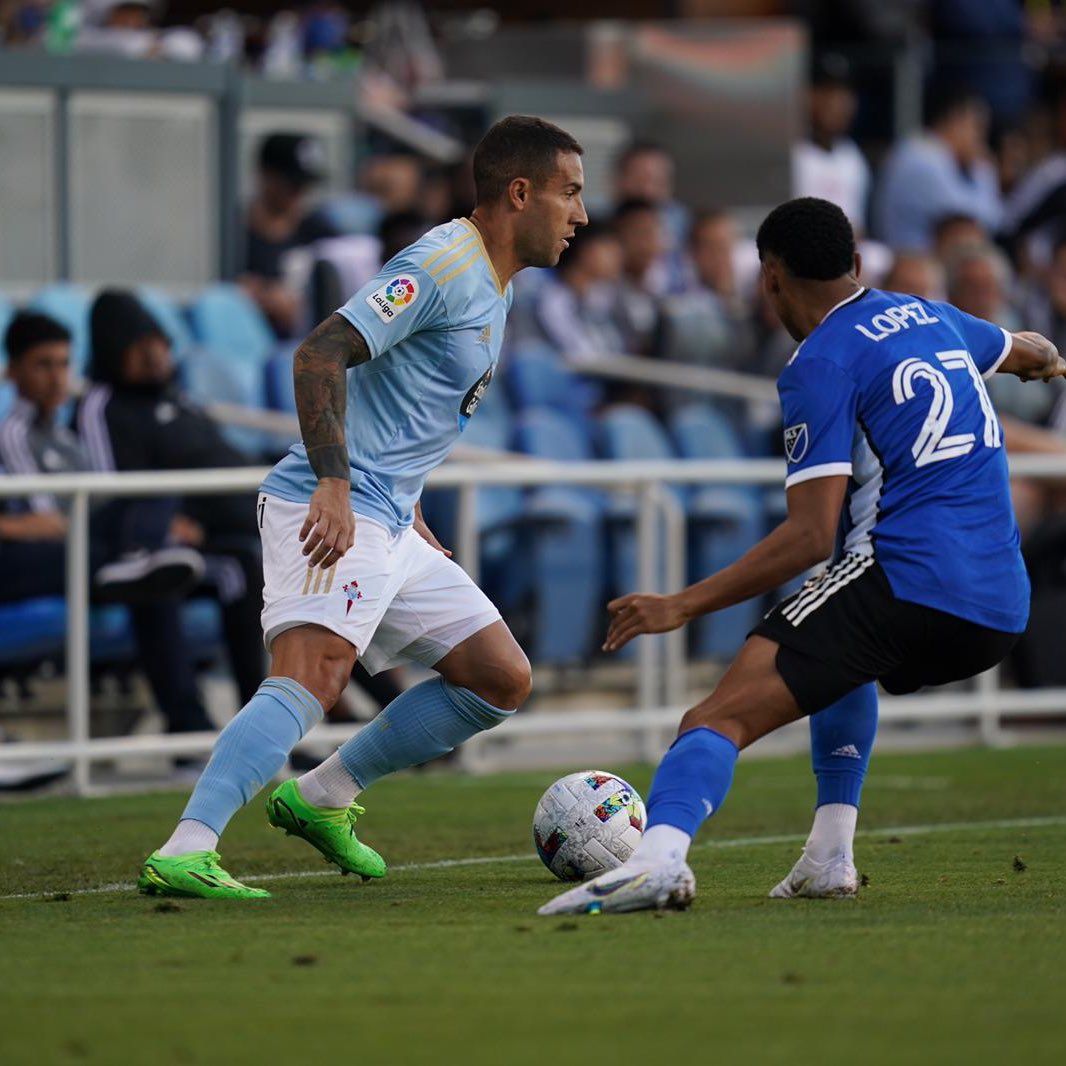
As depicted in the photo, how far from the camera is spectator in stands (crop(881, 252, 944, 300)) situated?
13.8 metres

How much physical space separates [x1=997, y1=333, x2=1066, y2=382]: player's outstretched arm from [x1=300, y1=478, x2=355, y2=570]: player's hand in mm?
1823

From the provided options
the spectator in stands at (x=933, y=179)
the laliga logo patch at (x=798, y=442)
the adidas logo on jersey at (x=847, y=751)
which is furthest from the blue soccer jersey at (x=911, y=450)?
the spectator in stands at (x=933, y=179)

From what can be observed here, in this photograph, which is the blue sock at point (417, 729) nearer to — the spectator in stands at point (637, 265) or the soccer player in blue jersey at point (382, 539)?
the soccer player in blue jersey at point (382, 539)

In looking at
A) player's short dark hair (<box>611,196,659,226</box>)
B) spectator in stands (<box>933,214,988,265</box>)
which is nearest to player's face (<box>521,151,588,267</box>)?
player's short dark hair (<box>611,196,659,226</box>)

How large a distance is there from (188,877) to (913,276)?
8.59 meters

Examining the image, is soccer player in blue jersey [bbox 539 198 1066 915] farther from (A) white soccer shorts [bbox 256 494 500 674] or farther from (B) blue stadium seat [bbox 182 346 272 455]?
(B) blue stadium seat [bbox 182 346 272 455]

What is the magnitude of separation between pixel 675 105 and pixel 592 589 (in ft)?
23.5

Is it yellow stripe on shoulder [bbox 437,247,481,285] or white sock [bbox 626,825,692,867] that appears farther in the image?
yellow stripe on shoulder [bbox 437,247,481,285]

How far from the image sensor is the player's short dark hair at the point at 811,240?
6016 mm

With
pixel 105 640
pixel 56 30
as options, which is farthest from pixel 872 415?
pixel 56 30

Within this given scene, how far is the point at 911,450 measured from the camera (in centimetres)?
594

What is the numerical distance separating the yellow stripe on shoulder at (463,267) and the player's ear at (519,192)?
0.58ft

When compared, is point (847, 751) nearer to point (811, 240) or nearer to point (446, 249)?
point (811, 240)

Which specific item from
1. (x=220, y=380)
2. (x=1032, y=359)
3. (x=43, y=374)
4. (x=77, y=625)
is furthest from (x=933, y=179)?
(x=1032, y=359)
